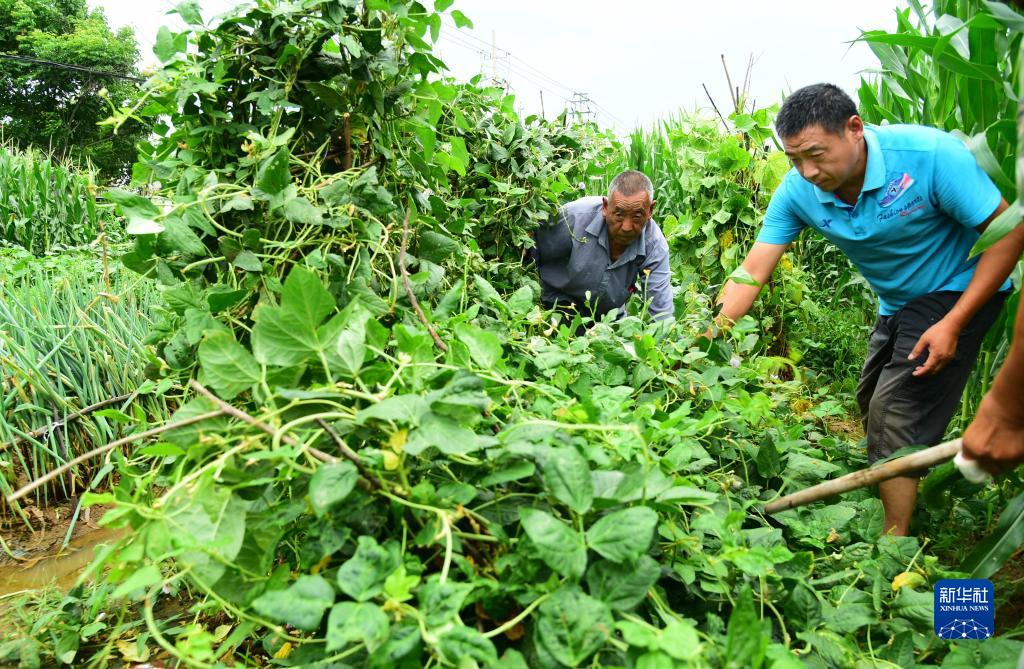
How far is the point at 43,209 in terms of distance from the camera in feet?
29.3

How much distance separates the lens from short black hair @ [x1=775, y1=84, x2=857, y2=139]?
7.57ft

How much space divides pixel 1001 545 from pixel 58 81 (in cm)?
4458

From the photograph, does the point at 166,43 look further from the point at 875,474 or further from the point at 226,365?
the point at 875,474

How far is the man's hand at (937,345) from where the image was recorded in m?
2.31

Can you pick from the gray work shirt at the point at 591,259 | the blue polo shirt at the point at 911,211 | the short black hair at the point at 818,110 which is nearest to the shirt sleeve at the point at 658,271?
the gray work shirt at the point at 591,259

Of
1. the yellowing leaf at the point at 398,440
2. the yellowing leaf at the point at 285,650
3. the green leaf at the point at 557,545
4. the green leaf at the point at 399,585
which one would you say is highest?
the yellowing leaf at the point at 398,440

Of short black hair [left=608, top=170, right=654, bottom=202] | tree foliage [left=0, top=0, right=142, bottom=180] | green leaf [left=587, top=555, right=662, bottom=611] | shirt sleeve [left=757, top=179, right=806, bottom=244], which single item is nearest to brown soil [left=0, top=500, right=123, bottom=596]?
green leaf [left=587, top=555, right=662, bottom=611]

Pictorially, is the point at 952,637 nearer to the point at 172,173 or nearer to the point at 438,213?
the point at 438,213

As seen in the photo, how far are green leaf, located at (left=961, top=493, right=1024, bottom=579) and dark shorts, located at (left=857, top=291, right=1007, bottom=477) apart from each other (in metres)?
0.66

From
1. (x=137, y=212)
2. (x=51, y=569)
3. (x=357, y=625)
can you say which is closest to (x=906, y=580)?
(x=357, y=625)

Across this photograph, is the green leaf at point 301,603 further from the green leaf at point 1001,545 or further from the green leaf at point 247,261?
the green leaf at point 1001,545

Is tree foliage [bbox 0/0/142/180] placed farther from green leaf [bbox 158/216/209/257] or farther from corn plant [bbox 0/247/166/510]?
green leaf [bbox 158/216/209/257]

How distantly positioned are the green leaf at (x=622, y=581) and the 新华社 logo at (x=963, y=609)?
38.7 inches

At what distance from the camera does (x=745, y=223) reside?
14.0 ft
